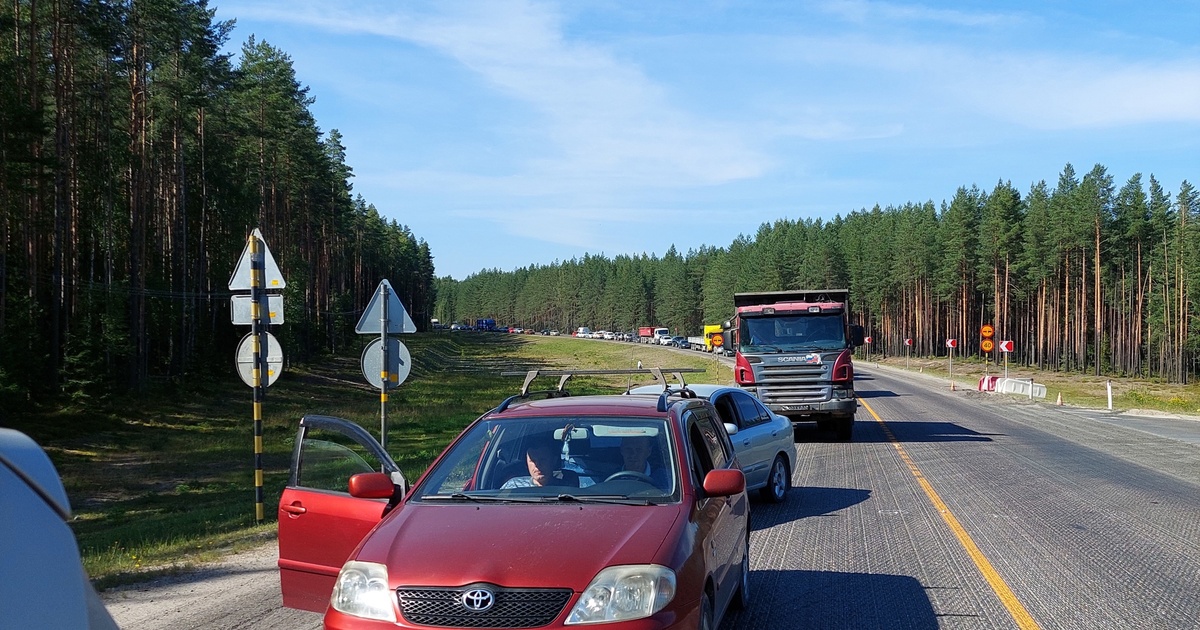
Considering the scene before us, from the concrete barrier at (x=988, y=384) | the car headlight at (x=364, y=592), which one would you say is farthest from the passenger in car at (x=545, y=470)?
the concrete barrier at (x=988, y=384)

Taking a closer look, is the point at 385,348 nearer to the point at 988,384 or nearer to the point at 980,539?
the point at 980,539

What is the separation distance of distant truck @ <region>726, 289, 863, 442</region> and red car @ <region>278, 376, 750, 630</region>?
44.2 feet

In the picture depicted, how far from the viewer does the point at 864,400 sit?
120 ft

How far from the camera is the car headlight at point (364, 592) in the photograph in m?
4.47

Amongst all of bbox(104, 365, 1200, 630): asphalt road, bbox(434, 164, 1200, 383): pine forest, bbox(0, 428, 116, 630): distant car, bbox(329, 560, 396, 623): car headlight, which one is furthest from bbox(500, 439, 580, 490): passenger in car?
bbox(434, 164, 1200, 383): pine forest

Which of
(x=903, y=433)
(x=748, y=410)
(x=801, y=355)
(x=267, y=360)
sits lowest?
(x=903, y=433)

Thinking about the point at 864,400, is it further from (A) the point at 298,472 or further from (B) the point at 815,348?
(A) the point at 298,472

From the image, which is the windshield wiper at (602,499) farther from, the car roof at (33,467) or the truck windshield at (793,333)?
the truck windshield at (793,333)

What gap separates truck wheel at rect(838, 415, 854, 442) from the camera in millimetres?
20906

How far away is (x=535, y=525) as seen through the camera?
4.95 metres

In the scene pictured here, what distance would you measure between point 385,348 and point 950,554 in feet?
22.8

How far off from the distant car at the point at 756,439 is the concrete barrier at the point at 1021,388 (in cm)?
3124

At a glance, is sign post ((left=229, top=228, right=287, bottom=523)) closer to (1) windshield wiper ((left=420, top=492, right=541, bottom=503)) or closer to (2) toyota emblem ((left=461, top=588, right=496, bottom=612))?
(1) windshield wiper ((left=420, top=492, right=541, bottom=503))

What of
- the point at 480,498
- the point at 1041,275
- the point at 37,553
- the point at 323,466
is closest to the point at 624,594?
the point at 480,498
